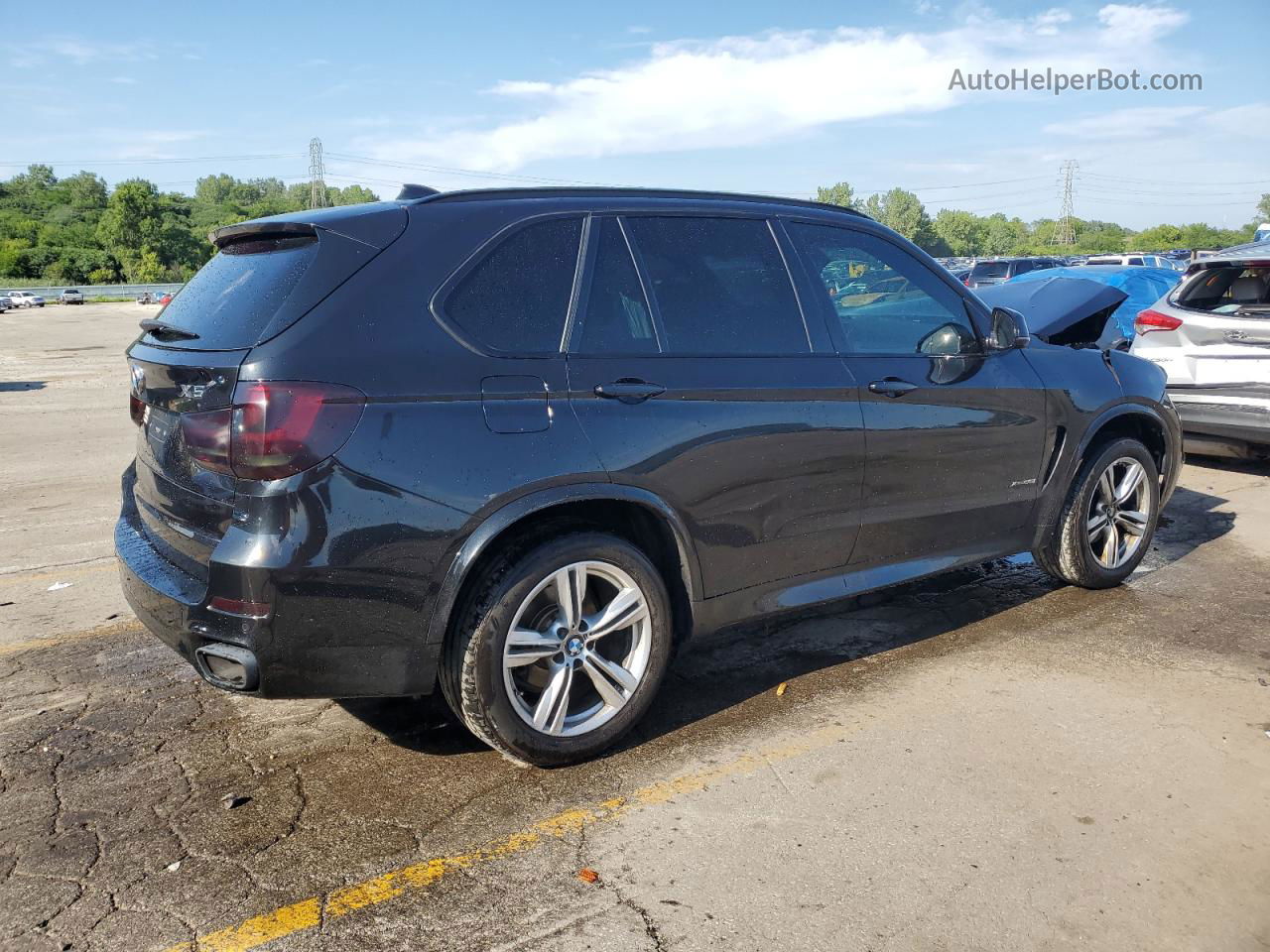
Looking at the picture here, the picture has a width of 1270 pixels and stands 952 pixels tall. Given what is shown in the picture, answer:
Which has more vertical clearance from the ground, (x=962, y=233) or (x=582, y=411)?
(x=962, y=233)

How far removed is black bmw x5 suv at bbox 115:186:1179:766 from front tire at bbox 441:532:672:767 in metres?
0.01

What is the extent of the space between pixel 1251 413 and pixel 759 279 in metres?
5.55

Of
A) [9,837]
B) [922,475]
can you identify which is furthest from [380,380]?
[922,475]

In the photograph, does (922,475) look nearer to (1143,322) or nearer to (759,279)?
(759,279)

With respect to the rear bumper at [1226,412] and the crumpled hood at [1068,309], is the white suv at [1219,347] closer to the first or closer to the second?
the rear bumper at [1226,412]

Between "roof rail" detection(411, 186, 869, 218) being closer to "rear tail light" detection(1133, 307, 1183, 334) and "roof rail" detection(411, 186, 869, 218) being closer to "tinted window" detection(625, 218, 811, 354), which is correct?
"tinted window" detection(625, 218, 811, 354)

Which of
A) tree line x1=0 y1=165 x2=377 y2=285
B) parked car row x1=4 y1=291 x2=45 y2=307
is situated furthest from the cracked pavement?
tree line x1=0 y1=165 x2=377 y2=285

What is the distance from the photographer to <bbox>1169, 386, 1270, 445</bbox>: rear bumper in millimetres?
7766

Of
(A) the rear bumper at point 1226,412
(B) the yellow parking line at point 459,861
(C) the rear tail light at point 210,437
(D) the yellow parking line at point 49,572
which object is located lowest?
(B) the yellow parking line at point 459,861

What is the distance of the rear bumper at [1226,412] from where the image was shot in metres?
7.77

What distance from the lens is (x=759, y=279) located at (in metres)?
4.02

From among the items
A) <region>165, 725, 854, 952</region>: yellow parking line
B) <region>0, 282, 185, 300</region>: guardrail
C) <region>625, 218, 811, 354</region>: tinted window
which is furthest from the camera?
<region>0, 282, 185, 300</region>: guardrail

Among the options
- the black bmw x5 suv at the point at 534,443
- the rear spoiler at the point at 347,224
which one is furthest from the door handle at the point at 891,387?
the rear spoiler at the point at 347,224

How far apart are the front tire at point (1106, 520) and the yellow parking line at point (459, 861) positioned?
2.09 meters
